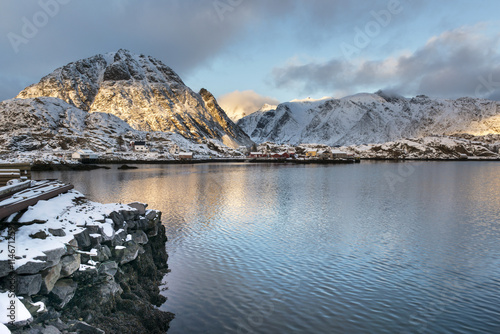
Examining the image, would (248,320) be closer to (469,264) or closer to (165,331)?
(165,331)

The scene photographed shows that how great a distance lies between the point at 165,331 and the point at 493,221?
112ft

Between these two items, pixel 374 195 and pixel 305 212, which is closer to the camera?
pixel 305 212

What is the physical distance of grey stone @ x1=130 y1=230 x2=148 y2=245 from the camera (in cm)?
1837

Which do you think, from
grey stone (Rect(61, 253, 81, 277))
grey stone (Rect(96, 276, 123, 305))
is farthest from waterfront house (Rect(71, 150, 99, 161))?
grey stone (Rect(61, 253, 81, 277))

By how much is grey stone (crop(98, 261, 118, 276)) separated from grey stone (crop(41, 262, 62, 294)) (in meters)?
2.39

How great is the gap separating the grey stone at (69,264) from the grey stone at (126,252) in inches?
143

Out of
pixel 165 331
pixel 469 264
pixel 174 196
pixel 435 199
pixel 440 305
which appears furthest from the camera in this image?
pixel 174 196

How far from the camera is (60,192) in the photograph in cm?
2170

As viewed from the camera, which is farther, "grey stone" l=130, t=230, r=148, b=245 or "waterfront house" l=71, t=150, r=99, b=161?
"waterfront house" l=71, t=150, r=99, b=161

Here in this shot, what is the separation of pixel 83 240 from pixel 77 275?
1.85 meters

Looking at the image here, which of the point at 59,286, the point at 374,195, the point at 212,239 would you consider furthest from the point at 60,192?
the point at 374,195

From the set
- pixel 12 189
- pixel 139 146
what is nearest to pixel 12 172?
pixel 12 189

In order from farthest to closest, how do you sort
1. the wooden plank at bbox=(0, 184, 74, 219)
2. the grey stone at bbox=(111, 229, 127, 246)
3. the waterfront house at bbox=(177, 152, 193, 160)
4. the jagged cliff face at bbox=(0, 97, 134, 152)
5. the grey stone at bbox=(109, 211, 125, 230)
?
the waterfront house at bbox=(177, 152, 193, 160) < the jagged cliff face at bbox=(0, 97, 134, 152) < the grey stone at bbox=(109, 211, 125, 230) < the grey stone at bbox=(111, 229, 127, 246) < the wooden plank at bbox=(0, 184, 74, 219)

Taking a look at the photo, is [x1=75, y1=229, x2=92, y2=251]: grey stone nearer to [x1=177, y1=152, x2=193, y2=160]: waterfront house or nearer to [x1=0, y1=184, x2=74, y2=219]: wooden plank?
[x1=0, y1=184, x2=74, y2=219]: wooden plank
